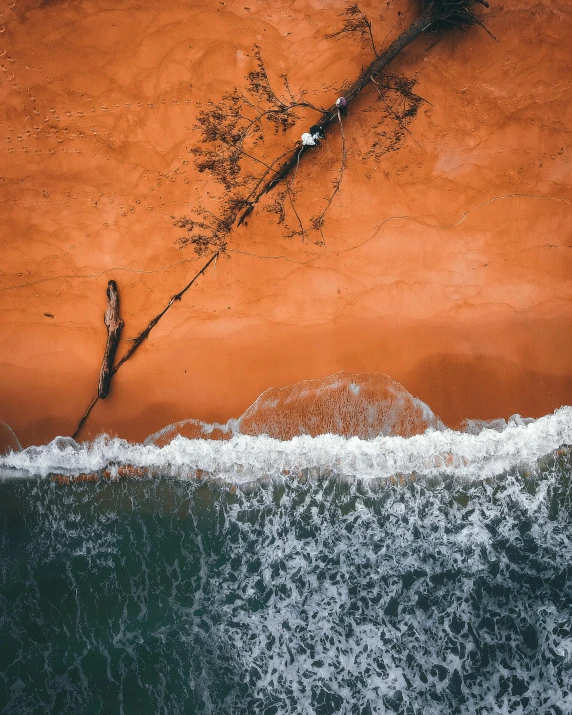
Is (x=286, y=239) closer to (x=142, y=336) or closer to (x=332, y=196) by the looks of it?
(x=332, y=196)

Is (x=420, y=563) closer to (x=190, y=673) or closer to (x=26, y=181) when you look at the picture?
(x=190, y=673)

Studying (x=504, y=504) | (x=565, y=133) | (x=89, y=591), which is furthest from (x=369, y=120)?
(x=89, y=591)

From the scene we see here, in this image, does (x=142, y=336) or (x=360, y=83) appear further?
(x=142, y=336)

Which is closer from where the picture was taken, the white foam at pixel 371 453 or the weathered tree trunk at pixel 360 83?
the weathered tree trunk at pixel 360 83

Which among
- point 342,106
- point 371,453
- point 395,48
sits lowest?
point 371,453

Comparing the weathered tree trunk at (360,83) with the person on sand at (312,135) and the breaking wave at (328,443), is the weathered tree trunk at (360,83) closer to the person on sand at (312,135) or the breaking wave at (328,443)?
the person on sand at (312,135)

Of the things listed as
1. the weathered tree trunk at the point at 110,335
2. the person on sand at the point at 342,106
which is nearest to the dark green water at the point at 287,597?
the weathered tree trunk at the point at 110,335

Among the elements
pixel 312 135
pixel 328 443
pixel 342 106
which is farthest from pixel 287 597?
pixel 342 106
